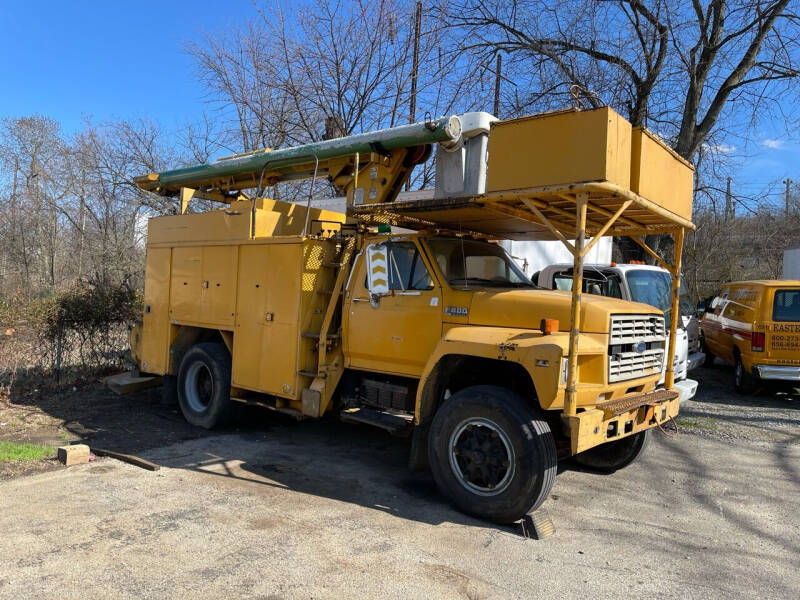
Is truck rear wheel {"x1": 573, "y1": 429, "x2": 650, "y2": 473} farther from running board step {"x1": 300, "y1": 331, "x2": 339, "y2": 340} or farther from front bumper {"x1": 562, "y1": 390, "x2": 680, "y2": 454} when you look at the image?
running board step {"x1": 300, "y1": 331, "x2": 339, "y2": 340}

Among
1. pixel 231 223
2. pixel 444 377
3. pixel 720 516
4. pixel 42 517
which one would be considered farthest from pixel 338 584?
pixel 231 223

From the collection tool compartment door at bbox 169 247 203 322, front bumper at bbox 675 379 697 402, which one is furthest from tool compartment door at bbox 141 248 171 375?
front bumper at bbox 675 379 697 402

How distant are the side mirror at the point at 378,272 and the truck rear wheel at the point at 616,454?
2826 mm

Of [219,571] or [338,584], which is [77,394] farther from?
[338,584]

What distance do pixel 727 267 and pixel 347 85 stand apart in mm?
17621

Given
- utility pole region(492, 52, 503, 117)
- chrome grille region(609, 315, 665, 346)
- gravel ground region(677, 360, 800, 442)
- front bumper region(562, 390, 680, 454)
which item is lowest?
gravel ground region(677, 360, 800, 442)

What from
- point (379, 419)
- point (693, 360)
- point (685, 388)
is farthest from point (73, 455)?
point (693, 360)

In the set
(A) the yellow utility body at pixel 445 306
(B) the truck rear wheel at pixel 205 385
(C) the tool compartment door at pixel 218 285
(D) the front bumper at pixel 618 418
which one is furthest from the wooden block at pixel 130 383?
(D) the front bumper at pixel 618 418

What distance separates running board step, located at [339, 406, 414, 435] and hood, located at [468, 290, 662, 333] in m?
1.30

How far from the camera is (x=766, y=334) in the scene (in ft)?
32.1

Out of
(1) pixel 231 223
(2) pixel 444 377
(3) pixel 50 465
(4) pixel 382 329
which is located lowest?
(3) pixel 50 465

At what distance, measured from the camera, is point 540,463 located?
4.42m

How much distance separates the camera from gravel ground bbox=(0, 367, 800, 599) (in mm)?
3662

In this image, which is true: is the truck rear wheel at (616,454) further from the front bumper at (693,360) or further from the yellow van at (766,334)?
the yellow van at (766,334)
